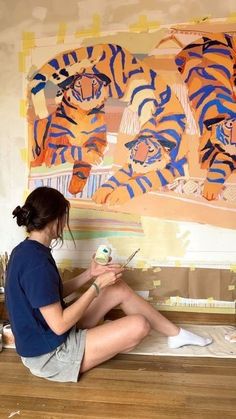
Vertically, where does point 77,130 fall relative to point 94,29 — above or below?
below

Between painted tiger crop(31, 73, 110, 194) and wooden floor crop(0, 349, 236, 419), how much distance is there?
40.3 inches

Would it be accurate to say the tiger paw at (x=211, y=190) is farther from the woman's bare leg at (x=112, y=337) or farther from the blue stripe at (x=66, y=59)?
the blue stripe at (x=66, y=59)

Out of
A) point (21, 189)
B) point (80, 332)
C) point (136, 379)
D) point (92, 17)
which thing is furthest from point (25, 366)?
point (92, 17)

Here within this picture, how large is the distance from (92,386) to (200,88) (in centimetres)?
158

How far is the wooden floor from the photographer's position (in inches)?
55.4

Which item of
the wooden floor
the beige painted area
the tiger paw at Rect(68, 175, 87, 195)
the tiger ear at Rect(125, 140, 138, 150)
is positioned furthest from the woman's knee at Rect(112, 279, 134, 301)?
the tiger ear at Rect(125, 140, 138, 150)

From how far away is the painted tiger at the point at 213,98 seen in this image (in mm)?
2107

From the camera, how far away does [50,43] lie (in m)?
2.25

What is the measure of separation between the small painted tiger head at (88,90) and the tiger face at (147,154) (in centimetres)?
31

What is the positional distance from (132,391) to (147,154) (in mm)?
1220

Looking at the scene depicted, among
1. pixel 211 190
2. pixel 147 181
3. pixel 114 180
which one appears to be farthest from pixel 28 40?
pixel 211 190

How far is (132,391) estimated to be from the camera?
154 cm

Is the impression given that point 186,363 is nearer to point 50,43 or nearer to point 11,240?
point 11,240

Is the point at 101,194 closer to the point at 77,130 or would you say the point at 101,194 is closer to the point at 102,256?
the point at 77,130
